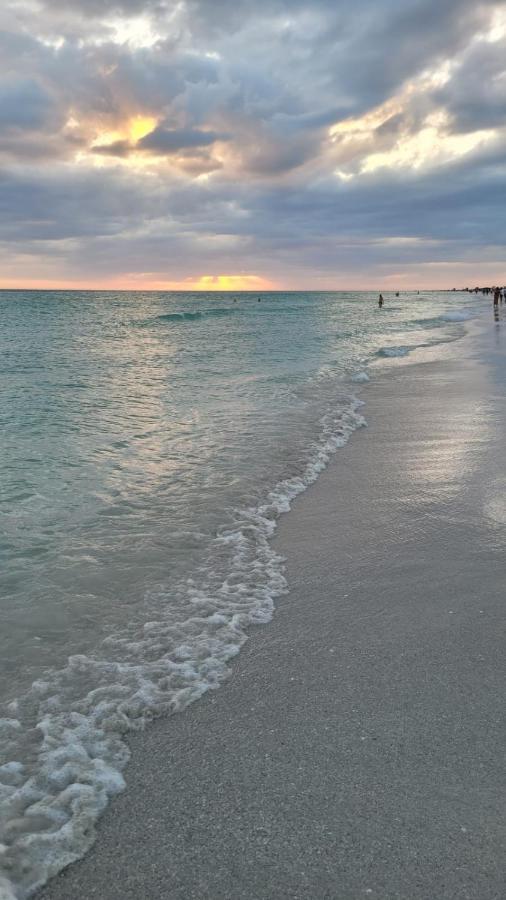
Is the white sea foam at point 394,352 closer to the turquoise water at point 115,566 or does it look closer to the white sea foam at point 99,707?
the turquoise water at point 115,566

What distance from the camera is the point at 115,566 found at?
5512 mm

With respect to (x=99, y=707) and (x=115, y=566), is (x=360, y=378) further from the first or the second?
(x=99, y=707)

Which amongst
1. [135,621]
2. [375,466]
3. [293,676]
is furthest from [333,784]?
[375,466]

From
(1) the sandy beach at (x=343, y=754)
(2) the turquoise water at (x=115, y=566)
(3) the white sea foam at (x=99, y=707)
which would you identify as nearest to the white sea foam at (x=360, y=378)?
(2) the turquoise water at (x=115, y=566)

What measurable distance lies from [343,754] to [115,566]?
3115 mm

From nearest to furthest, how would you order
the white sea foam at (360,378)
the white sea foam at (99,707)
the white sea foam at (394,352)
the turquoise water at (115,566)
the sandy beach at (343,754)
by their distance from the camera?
1. the sandy beach at (343,754)
2. the white sea foam at (99,707)
3. the turquoise water at (115,566)
4. the white sea foam at (360,378)
5. the white sea foam at (394,352)

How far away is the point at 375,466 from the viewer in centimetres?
854

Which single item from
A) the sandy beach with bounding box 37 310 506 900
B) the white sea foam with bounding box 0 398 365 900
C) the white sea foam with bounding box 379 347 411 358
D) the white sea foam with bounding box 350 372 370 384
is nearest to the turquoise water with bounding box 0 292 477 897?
the white sea foam with bounding box 0 398 365 900

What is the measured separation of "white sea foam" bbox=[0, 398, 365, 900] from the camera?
2615mm

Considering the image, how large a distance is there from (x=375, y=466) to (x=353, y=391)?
8.00 metres

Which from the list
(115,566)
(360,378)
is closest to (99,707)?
(115,566)

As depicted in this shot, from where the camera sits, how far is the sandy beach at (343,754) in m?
2.36

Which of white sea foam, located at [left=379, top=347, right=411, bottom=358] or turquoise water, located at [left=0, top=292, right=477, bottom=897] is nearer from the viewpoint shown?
turquoise water, located at [left=0, top=292, right=477, bottom=897]

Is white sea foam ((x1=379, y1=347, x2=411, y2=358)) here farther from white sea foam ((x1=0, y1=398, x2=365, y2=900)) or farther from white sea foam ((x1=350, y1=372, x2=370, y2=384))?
white sea foam ((x1=0, y1=398, x2=365, y2=900))
